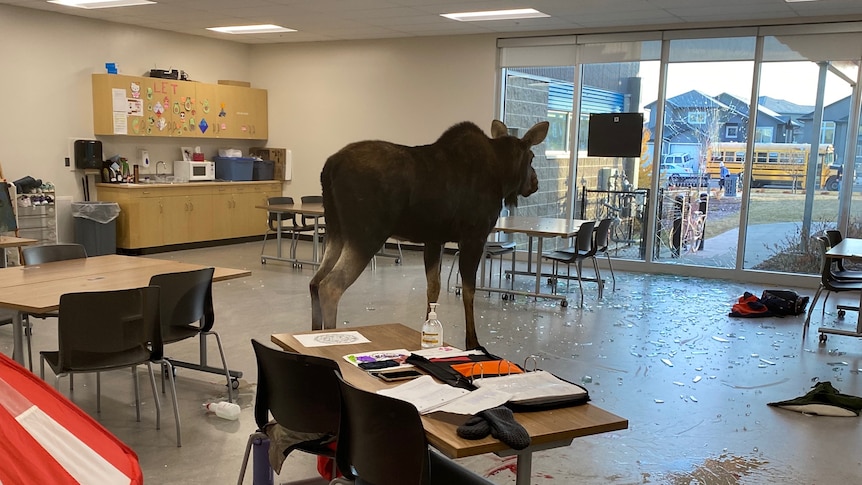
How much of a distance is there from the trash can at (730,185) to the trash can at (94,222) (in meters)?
8.12

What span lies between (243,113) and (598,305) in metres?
7.10

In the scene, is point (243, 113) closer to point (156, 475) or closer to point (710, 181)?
point (710, 181)

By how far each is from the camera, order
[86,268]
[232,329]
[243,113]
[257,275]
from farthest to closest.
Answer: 1. [243,113]
2. [257,275]
3. [232,329]
4. [86,268]

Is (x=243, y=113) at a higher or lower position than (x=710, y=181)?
higher

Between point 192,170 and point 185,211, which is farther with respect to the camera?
point 192,170

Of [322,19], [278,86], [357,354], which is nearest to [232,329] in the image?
[357,354]

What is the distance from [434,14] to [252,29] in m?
3.23

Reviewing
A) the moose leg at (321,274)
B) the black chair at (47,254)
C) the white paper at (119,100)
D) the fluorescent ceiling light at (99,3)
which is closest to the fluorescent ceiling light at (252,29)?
the white paper at (119,100)

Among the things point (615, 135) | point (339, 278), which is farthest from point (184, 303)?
point (615, 135)

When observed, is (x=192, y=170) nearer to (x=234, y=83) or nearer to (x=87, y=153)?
(x=87, y=153)

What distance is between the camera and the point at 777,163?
29.4 feet

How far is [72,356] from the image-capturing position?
346 cm

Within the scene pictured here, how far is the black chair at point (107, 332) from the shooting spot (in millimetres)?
3385

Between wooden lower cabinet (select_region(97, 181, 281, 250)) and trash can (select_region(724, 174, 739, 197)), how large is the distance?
7.11 metres
